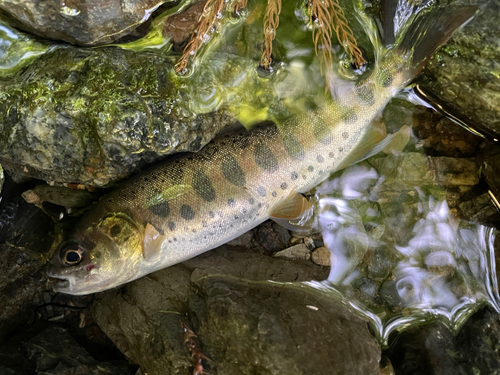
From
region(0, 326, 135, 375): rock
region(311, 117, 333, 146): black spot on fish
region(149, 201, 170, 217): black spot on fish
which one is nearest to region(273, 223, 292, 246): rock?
region(311, 117, 333, 146): black spot on fish

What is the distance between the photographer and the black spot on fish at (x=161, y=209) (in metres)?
2.78

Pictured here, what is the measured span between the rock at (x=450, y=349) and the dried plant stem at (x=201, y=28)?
309 centimetres

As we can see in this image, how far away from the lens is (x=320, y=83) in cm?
305

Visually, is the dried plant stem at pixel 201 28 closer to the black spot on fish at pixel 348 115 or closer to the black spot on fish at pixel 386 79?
the black spot on fish at pixel 348 115

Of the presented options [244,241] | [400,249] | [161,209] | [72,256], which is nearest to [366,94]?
[400,249]

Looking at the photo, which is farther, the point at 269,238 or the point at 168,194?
the point at 269,238

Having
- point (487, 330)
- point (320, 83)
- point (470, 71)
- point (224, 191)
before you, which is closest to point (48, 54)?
point (224, 191)

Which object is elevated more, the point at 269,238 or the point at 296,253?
the point at 269,238

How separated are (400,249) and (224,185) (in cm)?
187

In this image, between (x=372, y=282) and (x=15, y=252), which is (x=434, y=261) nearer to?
(x=372, y=282)

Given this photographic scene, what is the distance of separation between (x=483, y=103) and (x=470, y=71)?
29 centimetres

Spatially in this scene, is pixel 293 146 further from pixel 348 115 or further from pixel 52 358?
pixel 52 358

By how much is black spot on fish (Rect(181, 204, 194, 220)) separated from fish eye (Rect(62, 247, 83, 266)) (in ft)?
2.78

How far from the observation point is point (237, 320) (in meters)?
2.58
